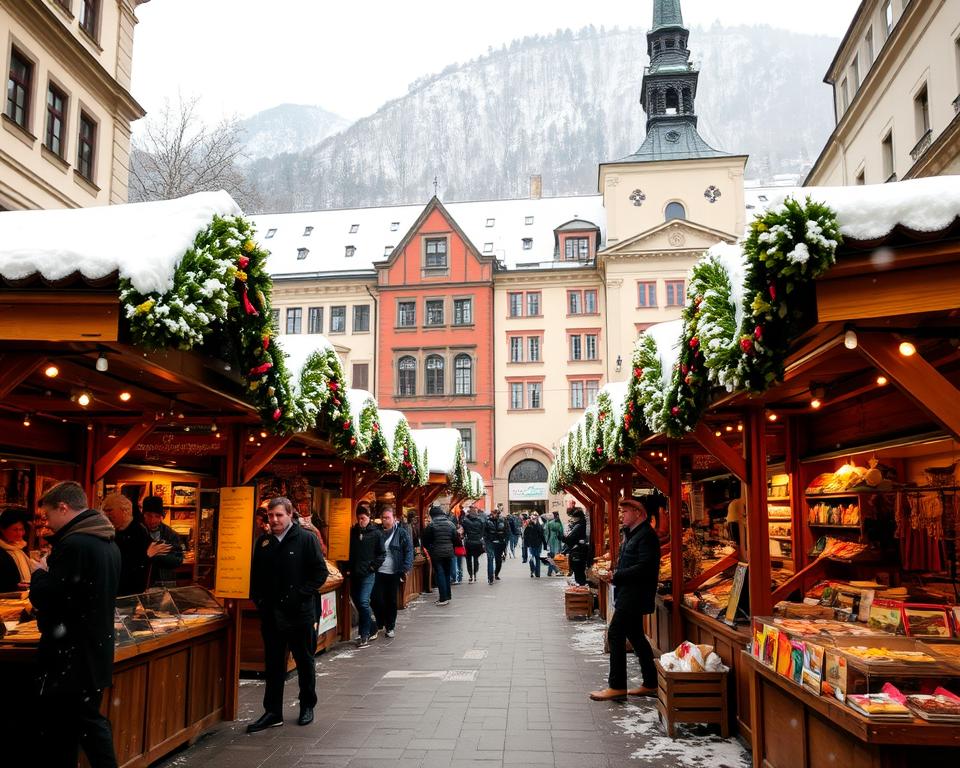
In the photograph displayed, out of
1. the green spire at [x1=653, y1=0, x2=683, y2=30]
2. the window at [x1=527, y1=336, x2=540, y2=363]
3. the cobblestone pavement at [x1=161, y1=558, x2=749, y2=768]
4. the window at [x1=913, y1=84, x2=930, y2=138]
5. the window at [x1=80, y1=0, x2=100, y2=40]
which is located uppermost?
the green spire at [x1=653, y1=0, x2=683, y2=30]

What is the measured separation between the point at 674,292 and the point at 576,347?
18.8 ft

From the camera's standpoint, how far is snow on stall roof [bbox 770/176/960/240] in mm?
4047

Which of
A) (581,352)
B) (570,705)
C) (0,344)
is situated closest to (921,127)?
(570,705)

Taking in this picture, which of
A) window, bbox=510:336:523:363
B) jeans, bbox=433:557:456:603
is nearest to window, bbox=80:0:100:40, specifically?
jeans, bbox=433:557:456:603

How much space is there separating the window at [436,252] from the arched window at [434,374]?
4915 mm

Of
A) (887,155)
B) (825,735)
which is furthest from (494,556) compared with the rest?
(825,735)

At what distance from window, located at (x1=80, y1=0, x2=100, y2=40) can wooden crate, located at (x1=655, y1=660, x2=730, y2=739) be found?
64.1 feet

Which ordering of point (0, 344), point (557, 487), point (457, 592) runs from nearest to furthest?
point (0, 344) → point (457, 592) → point (557, 487)

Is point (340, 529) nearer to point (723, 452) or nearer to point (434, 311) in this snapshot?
point (723, 452)

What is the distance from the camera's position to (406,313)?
1837 inches

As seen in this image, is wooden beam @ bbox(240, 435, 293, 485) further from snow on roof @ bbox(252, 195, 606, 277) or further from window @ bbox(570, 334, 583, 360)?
snow on roof @ bbox(252, 195, 606, 277)

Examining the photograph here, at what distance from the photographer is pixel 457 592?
20781 mm

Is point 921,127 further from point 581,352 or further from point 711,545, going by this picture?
point 581,352

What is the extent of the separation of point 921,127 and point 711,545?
12.7 meters
